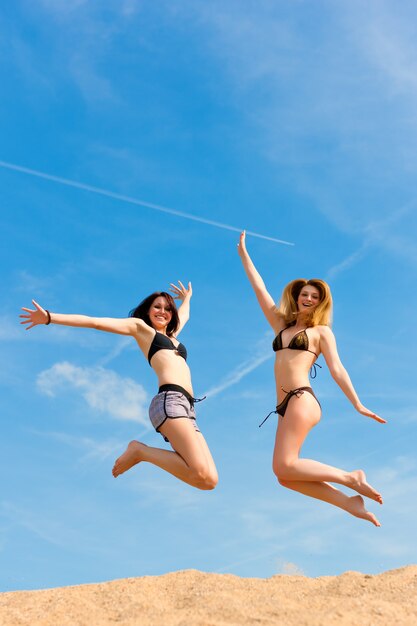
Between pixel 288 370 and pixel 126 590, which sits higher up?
pixel 288 370

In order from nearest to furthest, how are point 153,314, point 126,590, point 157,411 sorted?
1. point 126,590
2. point 157,411
3. point 153,314

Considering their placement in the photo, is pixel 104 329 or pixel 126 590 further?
pixel 104 329

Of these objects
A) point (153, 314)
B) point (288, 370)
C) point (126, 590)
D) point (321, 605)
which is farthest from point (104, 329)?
point (321, 605)

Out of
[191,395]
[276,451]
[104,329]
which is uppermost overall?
[104,329]

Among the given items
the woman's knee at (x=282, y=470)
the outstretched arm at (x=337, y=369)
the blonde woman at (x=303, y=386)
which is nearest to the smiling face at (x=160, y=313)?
the blonde woman at (x=303, y=386)

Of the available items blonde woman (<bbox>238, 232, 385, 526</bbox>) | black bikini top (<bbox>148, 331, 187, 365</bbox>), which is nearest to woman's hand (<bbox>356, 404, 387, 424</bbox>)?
blonde woman (<bbox>238, 232, 385, 526</bbox>)

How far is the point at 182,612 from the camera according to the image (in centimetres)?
759

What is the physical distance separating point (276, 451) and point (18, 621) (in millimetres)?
3320

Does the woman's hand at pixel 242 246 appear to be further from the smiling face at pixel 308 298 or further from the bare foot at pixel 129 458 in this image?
the bare foot at pixel 129 458

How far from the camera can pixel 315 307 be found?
972 cm

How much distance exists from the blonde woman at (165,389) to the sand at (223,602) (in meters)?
1.26

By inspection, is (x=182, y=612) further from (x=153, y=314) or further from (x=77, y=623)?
(x=153, y=314)

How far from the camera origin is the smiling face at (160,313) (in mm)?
9984

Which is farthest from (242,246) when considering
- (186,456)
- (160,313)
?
(186,456)
